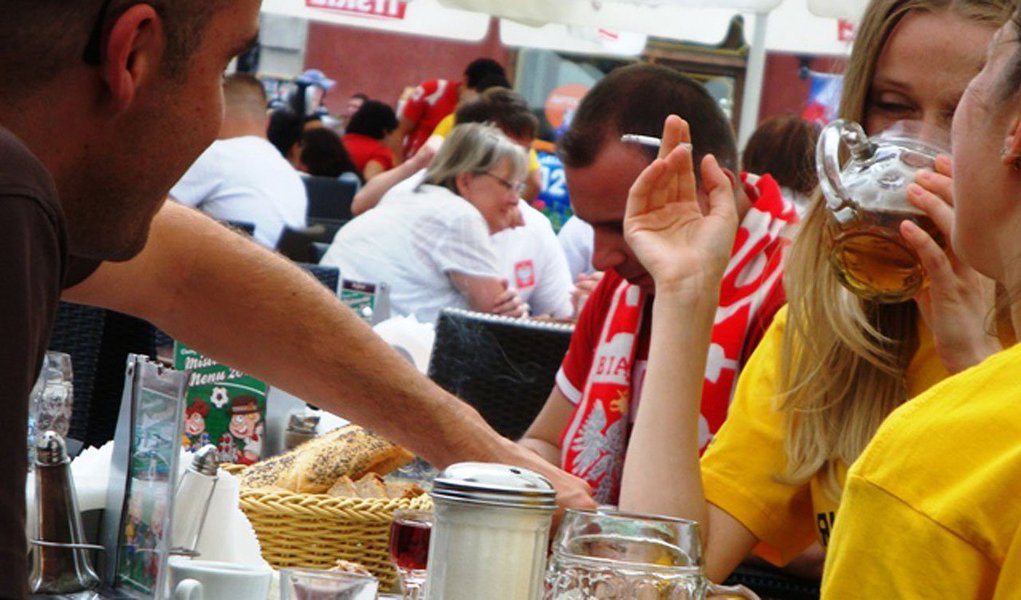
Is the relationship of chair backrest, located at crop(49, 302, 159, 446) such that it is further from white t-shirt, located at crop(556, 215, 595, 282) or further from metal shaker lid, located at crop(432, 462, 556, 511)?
white t-shirt, located at crop(556, 215, 595, 282)

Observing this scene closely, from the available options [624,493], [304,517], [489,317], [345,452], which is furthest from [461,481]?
[489,317]

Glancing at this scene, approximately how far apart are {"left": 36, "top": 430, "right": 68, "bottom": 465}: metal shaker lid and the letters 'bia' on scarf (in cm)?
159

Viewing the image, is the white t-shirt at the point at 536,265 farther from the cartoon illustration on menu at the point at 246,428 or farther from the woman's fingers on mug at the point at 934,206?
the woman's fingers on mug at the point at 934,206

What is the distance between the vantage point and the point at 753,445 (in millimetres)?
2459

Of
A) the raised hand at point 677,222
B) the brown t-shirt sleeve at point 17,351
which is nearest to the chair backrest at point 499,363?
the raised hand at point 677,222

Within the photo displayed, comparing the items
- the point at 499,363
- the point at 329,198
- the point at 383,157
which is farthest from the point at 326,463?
the point at 383,157

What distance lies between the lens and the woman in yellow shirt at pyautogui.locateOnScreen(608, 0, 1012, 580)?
7.48 feet

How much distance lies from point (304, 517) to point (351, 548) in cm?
8

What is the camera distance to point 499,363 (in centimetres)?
402

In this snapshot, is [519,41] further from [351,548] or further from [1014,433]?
[1014,433]

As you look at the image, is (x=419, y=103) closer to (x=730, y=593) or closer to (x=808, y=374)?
(x=808, y=374)

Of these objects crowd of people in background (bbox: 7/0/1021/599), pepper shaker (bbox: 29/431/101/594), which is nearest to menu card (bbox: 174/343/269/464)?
crowd of people in background (bbox: 7/0/1021/599)

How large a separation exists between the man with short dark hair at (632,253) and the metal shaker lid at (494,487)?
159 cm

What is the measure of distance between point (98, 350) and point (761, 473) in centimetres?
185
